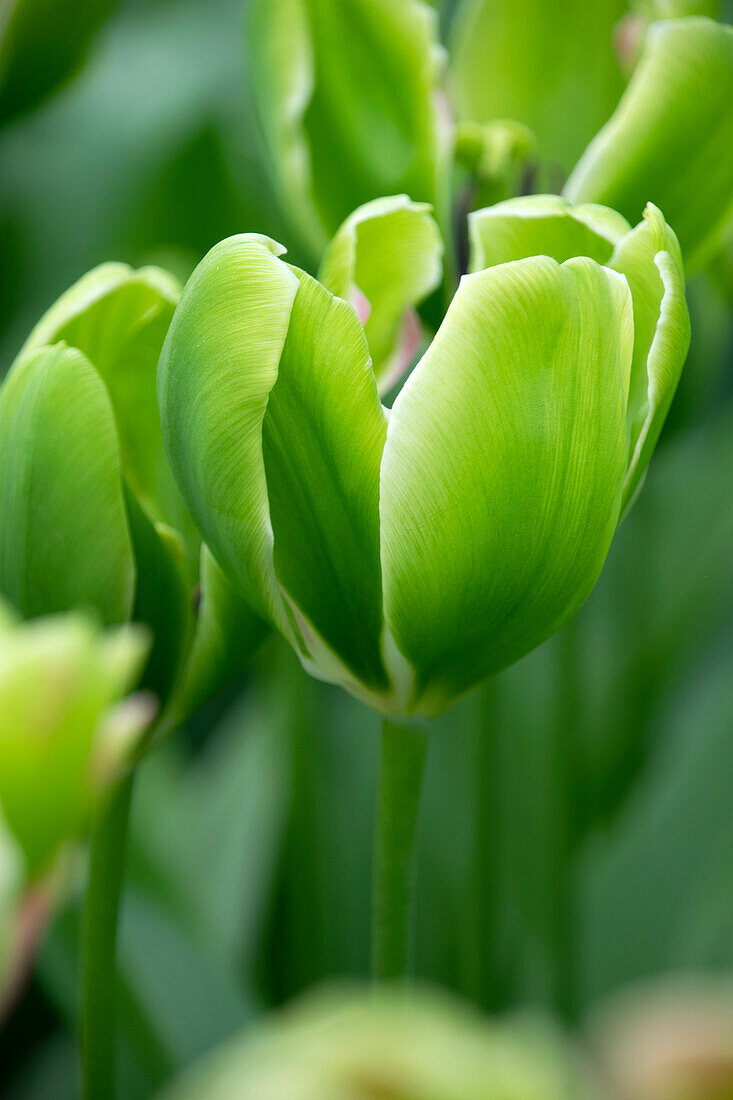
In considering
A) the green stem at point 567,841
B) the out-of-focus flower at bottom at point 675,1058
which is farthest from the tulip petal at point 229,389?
the green stem at point 567,841

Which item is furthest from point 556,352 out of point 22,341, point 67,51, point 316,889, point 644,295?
point 22,341

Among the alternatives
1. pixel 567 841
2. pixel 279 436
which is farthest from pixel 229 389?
pixel 567 841

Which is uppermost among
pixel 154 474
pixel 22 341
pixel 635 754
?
pixel 154 474

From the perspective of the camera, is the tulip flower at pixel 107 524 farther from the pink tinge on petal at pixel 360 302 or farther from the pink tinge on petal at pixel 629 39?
the pink tinge on petal at pixel 629 39

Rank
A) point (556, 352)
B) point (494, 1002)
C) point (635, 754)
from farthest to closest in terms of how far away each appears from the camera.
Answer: point (635, 754)
point (494, 1002)
point (556, 352)

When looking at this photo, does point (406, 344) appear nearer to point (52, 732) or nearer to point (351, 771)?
point (52, 732)

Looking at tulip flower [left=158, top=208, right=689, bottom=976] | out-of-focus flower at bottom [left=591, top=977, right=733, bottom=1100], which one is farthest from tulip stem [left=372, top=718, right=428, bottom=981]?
out-of-focus flower at bottom [left=591, top=977, right=733, bottom=1100]

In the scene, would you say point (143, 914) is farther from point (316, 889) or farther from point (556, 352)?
point (556, 352)
